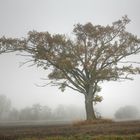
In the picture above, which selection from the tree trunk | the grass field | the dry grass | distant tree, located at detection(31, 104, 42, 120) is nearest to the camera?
the grass field

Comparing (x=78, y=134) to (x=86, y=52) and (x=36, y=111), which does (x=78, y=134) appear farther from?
(x=36, y=111)

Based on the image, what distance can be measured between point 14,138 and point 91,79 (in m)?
20.0

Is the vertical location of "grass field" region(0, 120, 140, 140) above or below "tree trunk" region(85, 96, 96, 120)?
below

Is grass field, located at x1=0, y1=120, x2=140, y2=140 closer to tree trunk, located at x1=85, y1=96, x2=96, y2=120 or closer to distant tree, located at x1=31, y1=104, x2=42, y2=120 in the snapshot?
tree trunk, located at x1=85, y1=96, x2=96, y2=120

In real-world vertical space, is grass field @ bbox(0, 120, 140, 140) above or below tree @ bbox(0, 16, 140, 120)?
below

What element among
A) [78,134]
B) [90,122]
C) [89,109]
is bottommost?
[78,134]

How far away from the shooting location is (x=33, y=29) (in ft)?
113

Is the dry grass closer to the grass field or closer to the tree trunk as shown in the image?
the tree trunk

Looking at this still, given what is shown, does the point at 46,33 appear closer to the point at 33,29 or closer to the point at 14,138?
the point at 33,29

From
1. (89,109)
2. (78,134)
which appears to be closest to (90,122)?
(89,109)

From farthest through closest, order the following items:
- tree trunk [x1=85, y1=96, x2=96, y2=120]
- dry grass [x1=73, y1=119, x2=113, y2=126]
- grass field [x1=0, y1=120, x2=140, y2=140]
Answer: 1. tree trunk [x1=85, y1=96, x2=96, y2=120]
2. dry grass [x1=73, y1=119, x2=113, y2=126]
3. grass field [x1=0, y1=120, x2=140, y2=140]

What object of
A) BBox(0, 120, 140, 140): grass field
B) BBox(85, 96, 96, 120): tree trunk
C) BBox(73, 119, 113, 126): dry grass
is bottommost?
BBox(0, 120, 140, 140): grass field

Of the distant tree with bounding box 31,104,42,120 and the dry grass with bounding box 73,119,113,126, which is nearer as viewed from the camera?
the dry grass with bounding box 73,119,113,126

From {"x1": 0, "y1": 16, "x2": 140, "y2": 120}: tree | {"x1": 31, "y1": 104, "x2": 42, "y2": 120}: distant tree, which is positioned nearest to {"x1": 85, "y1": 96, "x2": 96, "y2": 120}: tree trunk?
{"x1": 0, "y1": 16, "x2": 140, "y2": 120}: tree
